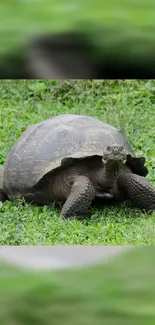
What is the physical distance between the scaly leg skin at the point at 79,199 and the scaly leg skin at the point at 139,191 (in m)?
0.28

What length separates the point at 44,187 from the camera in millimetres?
6000

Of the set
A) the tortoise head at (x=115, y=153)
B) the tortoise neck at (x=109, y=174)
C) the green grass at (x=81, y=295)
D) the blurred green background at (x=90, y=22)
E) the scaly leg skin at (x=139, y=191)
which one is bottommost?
the scaly leg skin at (x=139, y=191)

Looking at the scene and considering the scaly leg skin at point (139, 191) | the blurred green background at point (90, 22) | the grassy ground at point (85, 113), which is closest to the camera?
the blurred green background at point (90, 22)

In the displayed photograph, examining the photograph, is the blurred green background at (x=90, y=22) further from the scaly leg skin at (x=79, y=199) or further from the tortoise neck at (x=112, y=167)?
the tortoise neck at (x=112, y=167)

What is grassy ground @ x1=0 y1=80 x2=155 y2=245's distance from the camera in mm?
4875

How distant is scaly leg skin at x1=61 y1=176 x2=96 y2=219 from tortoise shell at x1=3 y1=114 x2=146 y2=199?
0.75 ft

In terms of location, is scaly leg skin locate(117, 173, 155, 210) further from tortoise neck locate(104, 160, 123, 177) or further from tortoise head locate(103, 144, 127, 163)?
tortoise head locate(103, 144, 127, 163)

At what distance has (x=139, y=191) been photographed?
5.84 meters

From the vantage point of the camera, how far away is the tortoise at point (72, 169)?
588 centimetres

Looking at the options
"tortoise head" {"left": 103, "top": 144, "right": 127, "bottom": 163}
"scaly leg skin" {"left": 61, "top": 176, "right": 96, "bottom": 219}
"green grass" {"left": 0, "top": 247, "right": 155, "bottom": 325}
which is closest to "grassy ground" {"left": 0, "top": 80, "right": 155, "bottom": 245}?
"scaly leg skin" {"left": 61, "top": 176, "right": 96, "bottom": 219}

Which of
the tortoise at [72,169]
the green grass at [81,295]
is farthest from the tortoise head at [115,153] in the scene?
the green grass at [81,295]

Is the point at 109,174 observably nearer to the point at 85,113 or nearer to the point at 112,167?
the point at 112,167

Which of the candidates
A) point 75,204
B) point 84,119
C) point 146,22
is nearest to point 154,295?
point 146,22

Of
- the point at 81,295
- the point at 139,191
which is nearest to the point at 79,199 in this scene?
the point at 139,191
